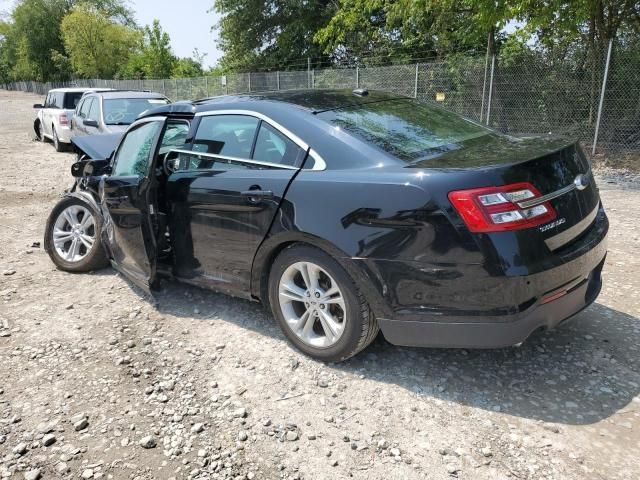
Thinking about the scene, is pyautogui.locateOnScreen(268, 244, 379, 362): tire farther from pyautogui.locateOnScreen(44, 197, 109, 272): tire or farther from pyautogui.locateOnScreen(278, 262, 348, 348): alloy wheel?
pyautogui.locateOnScreen(44, 197, 109, 272): tire

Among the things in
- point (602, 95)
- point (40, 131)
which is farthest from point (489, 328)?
point (40, 131)

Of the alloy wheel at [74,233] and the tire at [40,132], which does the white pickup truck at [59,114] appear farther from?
the alloy wheel at [74,233]

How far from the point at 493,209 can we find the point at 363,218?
666mm

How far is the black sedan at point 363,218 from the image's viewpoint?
2.61 metres

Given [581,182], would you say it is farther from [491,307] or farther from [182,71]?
[182,71]

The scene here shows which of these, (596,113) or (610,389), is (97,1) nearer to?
A: (596,113)

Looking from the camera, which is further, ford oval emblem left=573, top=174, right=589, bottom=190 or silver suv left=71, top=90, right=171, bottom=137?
silver suv left=71, top=90, right=171, bottom=137

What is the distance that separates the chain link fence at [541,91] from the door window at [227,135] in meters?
5.95

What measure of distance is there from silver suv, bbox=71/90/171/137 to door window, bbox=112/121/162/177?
624 cm

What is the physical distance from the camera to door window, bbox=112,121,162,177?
412 centimetres

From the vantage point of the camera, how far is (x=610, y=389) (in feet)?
9.52

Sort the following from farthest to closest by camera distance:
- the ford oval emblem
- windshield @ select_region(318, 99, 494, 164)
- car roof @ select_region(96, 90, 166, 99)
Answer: car roof @ select_region(96, 90, 166, 99) < windshield @ select_region(318, 99, 494, 164) < the ford oval emblem

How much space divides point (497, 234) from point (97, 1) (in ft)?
224

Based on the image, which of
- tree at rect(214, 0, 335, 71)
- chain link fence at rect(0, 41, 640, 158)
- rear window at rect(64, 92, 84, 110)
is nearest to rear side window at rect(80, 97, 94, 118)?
rear window at rect(64, 92, 84, 110)
